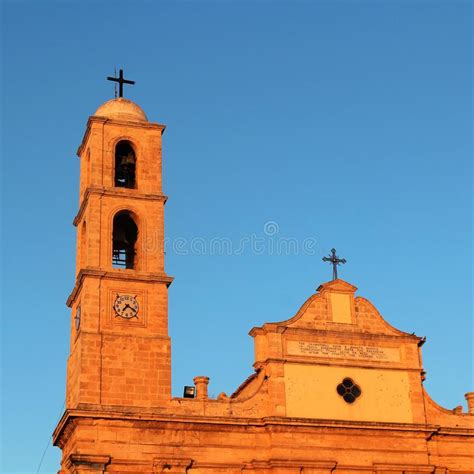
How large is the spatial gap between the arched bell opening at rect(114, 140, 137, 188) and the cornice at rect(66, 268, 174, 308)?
3545mm

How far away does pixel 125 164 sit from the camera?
33.8 metres

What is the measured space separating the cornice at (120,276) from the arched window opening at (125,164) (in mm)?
3545

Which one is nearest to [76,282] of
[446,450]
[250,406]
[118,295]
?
[118,295]

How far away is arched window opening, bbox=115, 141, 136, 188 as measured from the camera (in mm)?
33781

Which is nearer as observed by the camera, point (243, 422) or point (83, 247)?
point (243, 422)

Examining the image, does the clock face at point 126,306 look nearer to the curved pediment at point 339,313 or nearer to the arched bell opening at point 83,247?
the arched bell opening at point 83,247

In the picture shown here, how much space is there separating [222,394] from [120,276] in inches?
182

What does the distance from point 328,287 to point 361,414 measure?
4055 millimetres

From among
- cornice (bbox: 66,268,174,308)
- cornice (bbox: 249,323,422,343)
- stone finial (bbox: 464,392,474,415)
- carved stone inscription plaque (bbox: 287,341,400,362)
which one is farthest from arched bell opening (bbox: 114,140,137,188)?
stone finial (bbox: 464,392,474,415)

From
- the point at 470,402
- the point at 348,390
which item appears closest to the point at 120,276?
the point at 348,390

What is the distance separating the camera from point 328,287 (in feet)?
108

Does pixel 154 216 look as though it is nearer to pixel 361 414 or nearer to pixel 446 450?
pixel 361 414

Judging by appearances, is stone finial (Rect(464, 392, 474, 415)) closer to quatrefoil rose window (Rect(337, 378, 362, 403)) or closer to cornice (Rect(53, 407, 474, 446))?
cornice (Rect(53, 407, 474, 446))

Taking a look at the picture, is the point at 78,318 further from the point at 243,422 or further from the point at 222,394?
the point at 243,422
